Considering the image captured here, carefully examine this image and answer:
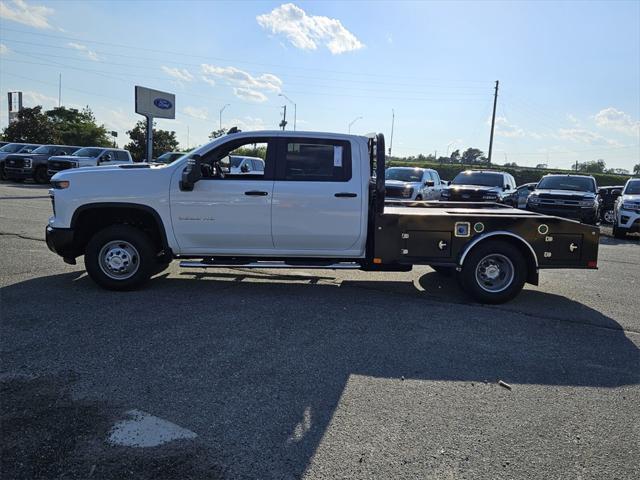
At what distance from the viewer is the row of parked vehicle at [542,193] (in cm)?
1478

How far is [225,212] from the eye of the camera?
630 centimetres

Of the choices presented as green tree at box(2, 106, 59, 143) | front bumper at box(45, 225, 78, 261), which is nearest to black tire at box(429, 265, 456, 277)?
front bumper at box(45, 225, 78, 261)

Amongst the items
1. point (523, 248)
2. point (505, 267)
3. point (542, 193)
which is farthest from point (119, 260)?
point (542, 193)

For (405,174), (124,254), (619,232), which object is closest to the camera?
(124,254)

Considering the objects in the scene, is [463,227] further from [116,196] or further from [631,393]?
[116,196]

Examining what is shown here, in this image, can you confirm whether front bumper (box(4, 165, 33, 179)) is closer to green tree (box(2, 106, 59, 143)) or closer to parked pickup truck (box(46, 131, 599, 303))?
parked pickup truck (box(46, 131, 599, 303))

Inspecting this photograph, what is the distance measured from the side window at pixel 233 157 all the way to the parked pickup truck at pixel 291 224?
2cm

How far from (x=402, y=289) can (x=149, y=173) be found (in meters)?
3.79

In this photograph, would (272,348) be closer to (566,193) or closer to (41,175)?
(566,193)

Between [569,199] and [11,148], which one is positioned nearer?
[569,199]

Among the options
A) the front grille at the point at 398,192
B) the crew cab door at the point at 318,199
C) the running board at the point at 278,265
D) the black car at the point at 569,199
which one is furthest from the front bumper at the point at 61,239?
the black car at the point at 569,199

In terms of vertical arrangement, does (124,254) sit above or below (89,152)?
below

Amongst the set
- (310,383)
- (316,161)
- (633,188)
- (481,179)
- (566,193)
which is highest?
(481,179)

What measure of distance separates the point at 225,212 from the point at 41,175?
23094mm
